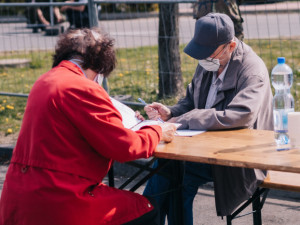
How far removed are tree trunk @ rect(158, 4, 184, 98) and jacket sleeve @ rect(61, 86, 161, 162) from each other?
3.76m

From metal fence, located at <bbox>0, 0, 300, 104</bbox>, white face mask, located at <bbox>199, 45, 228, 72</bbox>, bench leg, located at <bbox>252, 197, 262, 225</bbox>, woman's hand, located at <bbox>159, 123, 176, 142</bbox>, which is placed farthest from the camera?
metal fence, located at <bbox>0, 0, 300, 104</bbox>

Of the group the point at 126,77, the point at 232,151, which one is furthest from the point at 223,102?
the point at 126,77

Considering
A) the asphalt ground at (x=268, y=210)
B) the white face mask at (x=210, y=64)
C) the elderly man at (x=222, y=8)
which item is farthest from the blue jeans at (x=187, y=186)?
the elderly man at (x=222, y=8)

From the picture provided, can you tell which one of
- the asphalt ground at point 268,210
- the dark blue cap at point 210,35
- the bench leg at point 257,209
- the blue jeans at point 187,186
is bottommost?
the asphalt ground at point 268,210

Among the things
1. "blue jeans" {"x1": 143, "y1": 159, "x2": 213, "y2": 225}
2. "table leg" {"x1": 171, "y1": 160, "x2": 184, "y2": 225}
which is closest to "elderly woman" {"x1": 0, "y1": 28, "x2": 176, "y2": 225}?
"table leg" {"x1": 171, "y1": 160, "x2": 184, "y2": 225}

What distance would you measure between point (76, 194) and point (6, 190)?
365 mm

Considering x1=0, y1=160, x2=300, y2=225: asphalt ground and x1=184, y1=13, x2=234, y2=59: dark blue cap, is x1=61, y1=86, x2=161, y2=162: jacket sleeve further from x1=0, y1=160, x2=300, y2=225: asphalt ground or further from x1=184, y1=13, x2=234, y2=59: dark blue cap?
x1=0, y1=160, x2=300, y2=225: asphalt ground

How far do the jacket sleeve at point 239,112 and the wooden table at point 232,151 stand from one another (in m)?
0.05

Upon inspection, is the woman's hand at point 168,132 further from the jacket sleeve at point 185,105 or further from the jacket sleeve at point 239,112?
the jacket sleeve at point 185,105

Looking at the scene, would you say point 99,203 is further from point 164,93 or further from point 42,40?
point 42,40

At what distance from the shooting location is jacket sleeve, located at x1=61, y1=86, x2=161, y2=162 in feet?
8.79

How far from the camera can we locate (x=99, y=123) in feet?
8.82

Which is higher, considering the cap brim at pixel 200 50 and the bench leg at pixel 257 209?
the cap brim at pixel 200 50

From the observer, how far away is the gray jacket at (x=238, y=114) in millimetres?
3203
